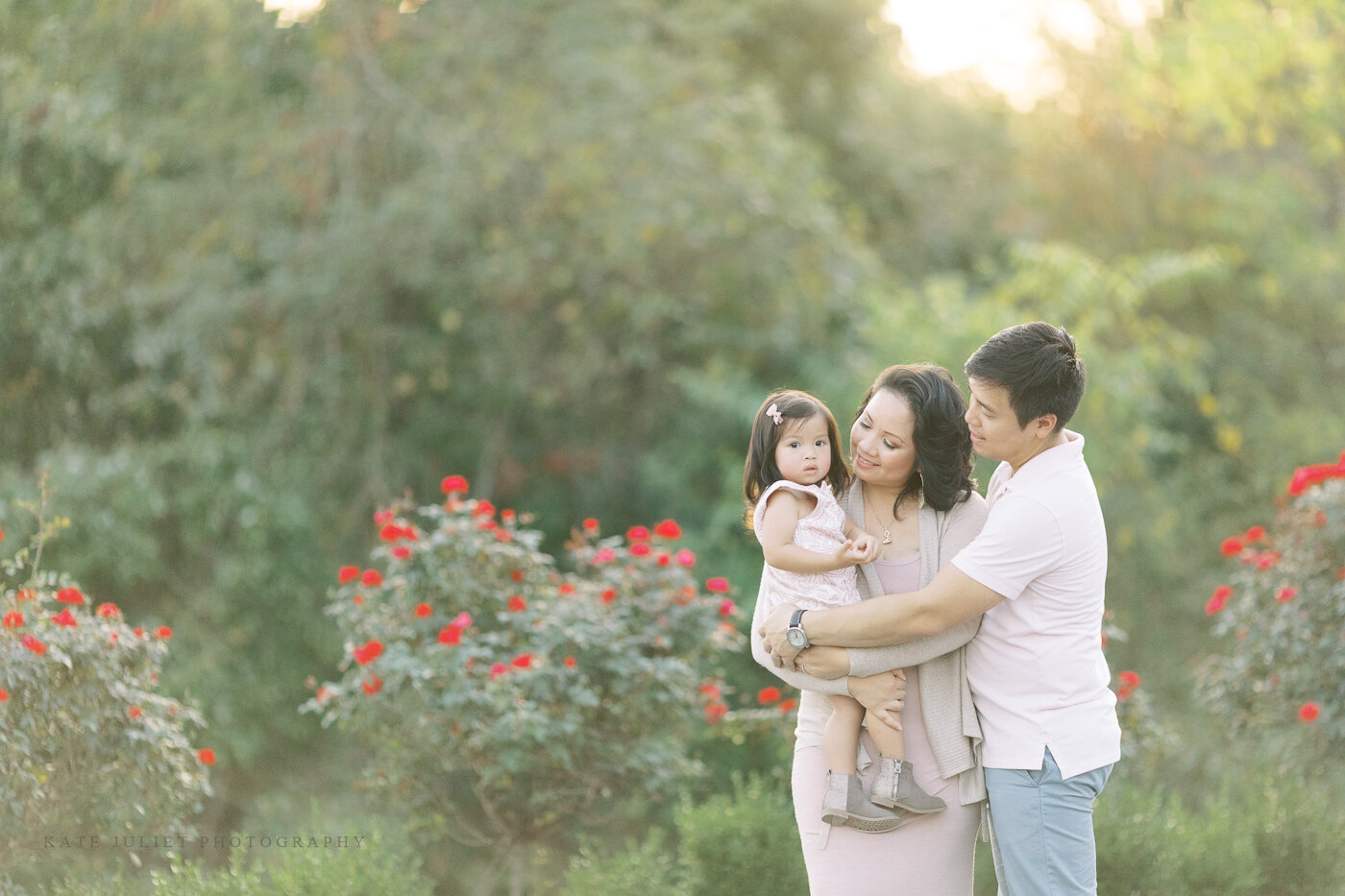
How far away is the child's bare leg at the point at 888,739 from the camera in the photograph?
2389 mm

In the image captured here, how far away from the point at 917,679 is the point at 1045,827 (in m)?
0.36

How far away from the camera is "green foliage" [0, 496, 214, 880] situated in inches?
132

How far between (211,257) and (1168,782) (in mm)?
6132

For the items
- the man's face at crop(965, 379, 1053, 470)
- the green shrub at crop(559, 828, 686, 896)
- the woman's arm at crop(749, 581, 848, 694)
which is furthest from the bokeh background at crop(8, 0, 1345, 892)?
the man's face at crop(965, 379, 1053, 470)

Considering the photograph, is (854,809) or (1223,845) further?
(1223,845)

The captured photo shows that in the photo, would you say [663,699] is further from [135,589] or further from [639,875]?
[135,589]

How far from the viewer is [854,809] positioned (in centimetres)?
238

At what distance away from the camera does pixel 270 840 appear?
14.1 ft

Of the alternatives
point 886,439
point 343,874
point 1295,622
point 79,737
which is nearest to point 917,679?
point 886,439

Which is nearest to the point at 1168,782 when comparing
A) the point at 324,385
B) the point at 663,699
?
the point at 663,699

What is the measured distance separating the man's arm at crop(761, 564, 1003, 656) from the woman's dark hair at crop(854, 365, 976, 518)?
0.20 m

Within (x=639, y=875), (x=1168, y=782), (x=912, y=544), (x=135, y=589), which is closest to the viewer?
(x=912, y=544)

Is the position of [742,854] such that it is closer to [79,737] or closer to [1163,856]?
[1163,856]

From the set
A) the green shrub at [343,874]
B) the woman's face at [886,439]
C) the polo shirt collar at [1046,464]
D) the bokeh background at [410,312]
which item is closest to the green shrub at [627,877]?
the green shrub at [343,874]
